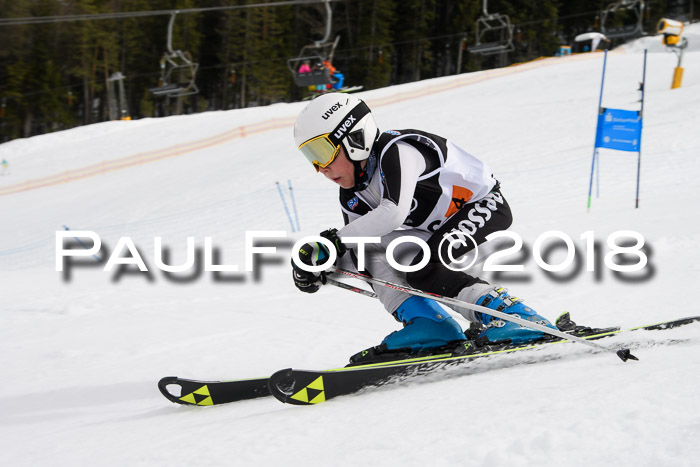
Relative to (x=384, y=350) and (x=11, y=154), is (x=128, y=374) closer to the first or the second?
(x=384, y=350)

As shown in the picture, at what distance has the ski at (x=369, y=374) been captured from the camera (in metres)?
2.58

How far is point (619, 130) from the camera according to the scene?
8.39 metres

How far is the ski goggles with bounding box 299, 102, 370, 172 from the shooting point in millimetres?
2799

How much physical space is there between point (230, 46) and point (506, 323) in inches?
1608

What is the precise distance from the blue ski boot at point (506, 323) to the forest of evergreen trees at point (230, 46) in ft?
123

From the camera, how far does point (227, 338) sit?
4438mm

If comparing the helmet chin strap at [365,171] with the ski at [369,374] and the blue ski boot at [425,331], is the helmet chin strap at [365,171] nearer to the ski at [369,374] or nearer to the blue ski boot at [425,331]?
the blue ski boot at [425,331]

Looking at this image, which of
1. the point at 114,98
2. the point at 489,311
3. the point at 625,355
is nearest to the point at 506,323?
the point at 489,311

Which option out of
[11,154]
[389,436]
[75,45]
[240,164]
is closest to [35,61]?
[75,45]

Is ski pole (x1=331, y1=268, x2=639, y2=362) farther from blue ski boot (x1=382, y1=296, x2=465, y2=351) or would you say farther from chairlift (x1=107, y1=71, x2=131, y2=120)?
chairlift (x1=107, y1=71, x2=131, y2=120)

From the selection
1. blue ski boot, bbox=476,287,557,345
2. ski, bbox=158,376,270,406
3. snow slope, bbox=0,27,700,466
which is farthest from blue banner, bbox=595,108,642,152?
ski, bbox=158,376,270,406

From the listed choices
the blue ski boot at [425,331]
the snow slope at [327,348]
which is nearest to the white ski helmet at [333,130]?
the blue ski boot at [425,331]

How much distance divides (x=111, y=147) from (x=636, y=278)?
2232 centimetres

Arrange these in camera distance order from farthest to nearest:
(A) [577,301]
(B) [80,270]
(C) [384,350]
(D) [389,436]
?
(B) [80,270]
(A) [577,301]
(C) [384,350]
(D) [389,436]
